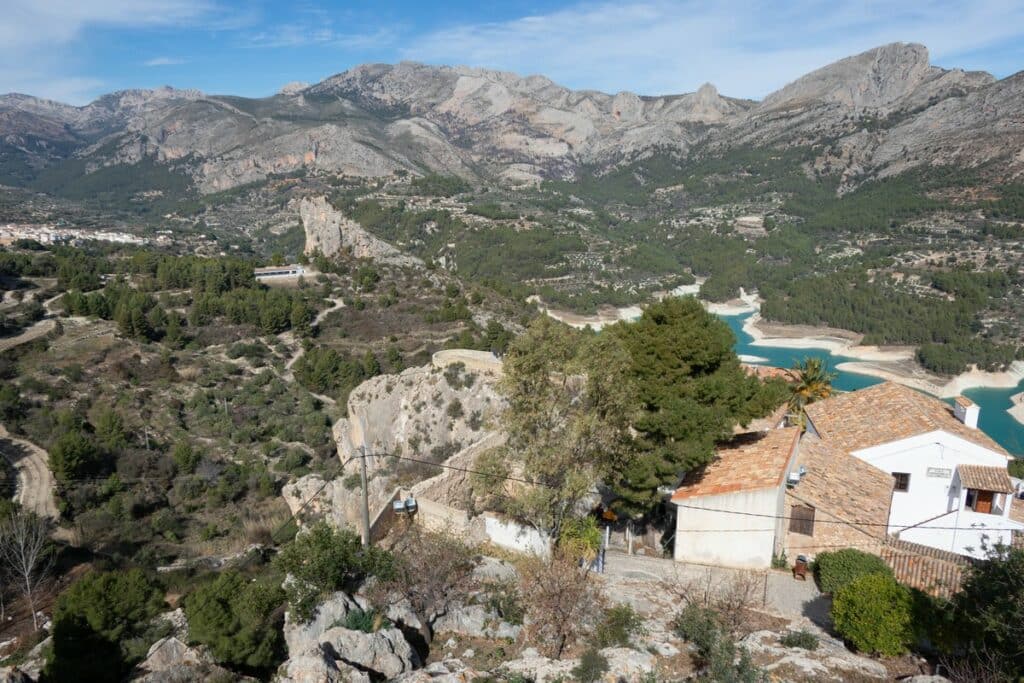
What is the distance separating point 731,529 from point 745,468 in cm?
159

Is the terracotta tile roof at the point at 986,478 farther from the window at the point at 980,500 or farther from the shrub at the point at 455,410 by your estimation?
the shrub at the point at 455,410

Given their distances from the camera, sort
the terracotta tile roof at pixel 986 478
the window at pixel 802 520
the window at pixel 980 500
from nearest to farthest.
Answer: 1. the window at pixel 802 520
2. the terracotta tile roof at pixel 986 478
3. the window at pixel 980 500

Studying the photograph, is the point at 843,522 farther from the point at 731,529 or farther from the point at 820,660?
the point at 820,660

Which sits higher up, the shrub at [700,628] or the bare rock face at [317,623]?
the shrub at [700,628]

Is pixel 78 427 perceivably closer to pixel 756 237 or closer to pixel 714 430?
pixel 714 430

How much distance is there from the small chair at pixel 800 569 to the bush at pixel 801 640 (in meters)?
3.26

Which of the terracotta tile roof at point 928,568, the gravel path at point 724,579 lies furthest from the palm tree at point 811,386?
the gravel path at point 724,579

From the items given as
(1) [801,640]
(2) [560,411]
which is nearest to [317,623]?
(2) [560,411]

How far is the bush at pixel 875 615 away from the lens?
8.95 meters

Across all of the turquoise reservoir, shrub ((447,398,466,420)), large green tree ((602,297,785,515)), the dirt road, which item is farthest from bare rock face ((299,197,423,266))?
large green tree ((602,297,785,515))

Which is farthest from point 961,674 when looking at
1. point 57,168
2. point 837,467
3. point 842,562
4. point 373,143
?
point 57,168

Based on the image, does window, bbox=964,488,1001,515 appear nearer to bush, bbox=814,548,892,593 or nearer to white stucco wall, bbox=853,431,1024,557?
white stucco wall, bbox=853,431,1024,557

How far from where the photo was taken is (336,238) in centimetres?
5972

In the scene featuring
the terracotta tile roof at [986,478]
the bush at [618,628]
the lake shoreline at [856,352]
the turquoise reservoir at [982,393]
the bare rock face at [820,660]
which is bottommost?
the turquoise reservoir at [982,393]
